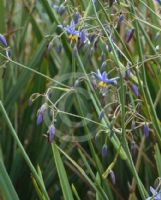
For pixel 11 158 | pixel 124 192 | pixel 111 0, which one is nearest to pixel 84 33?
pixel 111 0

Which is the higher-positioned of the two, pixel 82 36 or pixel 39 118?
pixel 82 36

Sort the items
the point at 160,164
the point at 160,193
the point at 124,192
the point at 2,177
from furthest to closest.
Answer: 1. the point at 124,192
2. the point at 160,164
3. the point at 2,177
4. the point at 160,193

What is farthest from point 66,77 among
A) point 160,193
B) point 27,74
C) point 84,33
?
point 160,193

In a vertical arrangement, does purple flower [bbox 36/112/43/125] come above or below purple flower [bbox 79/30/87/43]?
below

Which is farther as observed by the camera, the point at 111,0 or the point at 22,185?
the point at 22,185

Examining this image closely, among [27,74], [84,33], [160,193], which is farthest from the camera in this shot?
[27,74]

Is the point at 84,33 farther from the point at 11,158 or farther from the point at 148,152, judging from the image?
the point at 11,158

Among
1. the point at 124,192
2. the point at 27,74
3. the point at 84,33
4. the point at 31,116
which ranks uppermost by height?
the point at 84,33

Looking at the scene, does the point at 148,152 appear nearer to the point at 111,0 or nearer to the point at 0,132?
the point at 0,132

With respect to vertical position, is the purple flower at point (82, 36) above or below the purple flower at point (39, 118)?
above

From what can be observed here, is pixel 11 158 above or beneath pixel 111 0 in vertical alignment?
beneath
